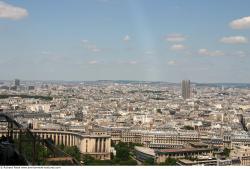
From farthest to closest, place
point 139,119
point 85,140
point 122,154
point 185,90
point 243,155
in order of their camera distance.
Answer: point 185,90, point 139,119, point 85,140, point 243,155, point 122,154

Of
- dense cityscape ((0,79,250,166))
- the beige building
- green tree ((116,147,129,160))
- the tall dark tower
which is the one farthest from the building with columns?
the tall dark tower

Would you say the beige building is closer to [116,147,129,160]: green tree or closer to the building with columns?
[116,147,129,160]: green tree

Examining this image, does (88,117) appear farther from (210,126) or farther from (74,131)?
(74,131)

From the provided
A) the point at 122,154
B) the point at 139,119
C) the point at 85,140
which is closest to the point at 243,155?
the point at 122,154

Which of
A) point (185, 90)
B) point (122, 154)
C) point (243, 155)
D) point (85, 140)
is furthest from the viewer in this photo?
point (185, 90)

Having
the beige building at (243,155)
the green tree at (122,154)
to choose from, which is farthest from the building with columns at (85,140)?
the beige building at (243,155)

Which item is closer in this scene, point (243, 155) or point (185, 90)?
point (243, 155)

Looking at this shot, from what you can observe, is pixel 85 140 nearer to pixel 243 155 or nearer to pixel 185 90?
pixel 243 155

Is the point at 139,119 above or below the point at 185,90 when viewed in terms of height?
below
